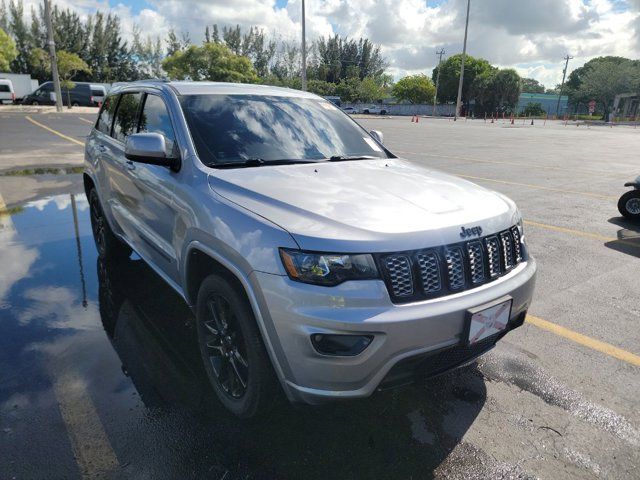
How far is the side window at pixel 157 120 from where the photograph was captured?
10.4 ft

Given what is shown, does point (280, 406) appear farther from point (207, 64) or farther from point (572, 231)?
point (207, 64)

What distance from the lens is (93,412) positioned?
2623mm

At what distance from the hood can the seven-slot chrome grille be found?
0.05 m

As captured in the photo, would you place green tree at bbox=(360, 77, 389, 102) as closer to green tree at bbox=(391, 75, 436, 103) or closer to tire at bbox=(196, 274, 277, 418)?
green tree at bbox=(391, 75, 436, 103)

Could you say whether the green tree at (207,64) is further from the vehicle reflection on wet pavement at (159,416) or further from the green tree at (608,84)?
the vehicle reflection on wet pavement at (159,416)

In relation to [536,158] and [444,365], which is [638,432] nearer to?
[444,365]

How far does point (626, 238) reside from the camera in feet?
20.3

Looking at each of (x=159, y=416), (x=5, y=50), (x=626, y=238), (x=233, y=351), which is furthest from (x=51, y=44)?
(x=233, y=351)

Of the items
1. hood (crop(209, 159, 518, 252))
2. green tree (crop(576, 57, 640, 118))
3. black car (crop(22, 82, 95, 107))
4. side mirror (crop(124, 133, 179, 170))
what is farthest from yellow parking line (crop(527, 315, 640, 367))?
green tree (crop(576, 57, 640, 118))

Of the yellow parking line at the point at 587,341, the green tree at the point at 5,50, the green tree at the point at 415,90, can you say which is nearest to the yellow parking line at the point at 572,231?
the yellow parking line at the point at 587,341

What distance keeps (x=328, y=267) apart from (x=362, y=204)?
1.64 feet

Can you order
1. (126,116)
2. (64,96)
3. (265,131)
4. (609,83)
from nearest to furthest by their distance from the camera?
(265,131) → (126,116) → (64,96) → (609,83)

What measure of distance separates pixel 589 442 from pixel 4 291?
4.61m

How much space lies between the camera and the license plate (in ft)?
7.32
